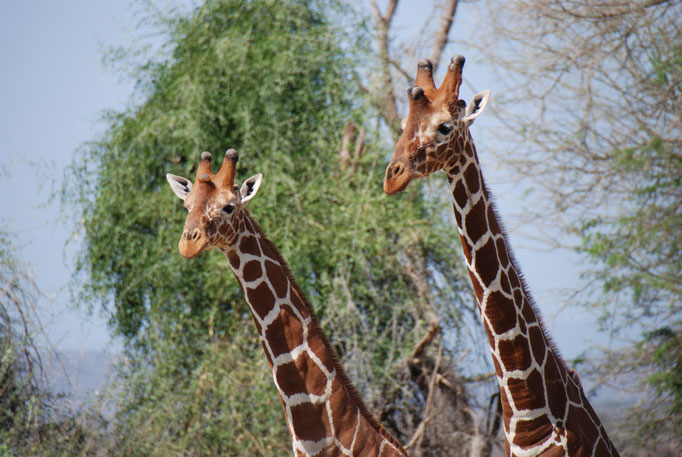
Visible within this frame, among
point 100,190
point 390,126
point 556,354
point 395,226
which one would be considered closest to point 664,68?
point 390,126

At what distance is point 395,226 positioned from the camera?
625 cm

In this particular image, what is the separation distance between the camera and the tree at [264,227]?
230 inches

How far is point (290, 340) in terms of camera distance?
3.42m

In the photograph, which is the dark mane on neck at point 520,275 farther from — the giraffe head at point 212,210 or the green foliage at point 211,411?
the green foliage at point 211,411

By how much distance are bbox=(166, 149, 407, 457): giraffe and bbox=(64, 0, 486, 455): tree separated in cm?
229

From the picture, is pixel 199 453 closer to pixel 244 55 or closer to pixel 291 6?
pixel 244 55

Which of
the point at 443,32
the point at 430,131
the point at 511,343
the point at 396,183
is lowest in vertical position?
the point at 511,343

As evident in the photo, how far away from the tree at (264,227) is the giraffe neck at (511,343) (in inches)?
108

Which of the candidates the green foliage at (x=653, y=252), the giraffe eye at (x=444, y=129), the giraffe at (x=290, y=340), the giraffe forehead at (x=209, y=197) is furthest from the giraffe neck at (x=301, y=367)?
the green foliage at (x=653, y=252)

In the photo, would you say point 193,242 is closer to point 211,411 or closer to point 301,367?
point 301,367

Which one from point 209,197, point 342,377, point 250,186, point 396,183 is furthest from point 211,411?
point 396,183

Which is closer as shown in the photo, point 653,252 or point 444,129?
point 444,129

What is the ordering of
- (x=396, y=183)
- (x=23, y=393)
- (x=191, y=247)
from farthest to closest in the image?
(x=23, y=393) → (x=191, y=247) → (x=396, y=183)

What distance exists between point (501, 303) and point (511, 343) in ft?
0.55
